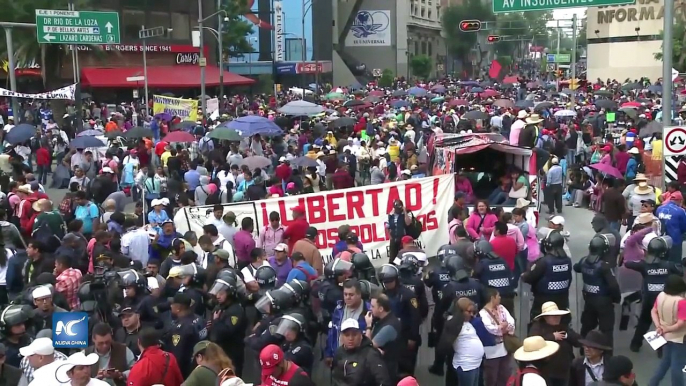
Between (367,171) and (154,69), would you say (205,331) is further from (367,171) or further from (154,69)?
(154,69)

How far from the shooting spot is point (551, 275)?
9.19m

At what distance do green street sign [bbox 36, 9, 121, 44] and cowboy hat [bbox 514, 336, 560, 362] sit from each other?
1997 centimetres

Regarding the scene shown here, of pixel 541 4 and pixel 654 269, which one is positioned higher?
pixel 541 4

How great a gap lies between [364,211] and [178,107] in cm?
1889

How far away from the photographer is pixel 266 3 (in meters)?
65.4

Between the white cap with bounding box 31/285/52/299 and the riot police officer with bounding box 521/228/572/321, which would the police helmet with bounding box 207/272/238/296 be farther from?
the riot police officer with bounding box 521/228/572/321

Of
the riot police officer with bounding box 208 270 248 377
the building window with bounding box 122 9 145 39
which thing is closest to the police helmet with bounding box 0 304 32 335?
the riot police officer with bounding box 208 270 248 377

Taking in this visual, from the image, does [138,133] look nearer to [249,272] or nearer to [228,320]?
[249,272]

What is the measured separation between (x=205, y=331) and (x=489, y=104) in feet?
105

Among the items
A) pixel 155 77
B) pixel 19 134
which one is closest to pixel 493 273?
pixel 19 134

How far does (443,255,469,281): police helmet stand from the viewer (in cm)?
850

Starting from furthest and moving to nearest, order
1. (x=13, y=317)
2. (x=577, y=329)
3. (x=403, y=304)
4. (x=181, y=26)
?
1. (x=181, y=26)
2. (x=577, y=329)
3. (x=403, y=304)
4. (x=13, y=317)

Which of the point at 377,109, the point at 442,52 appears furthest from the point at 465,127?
the point at 442,52

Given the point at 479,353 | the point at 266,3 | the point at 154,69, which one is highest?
the point at 266,3
